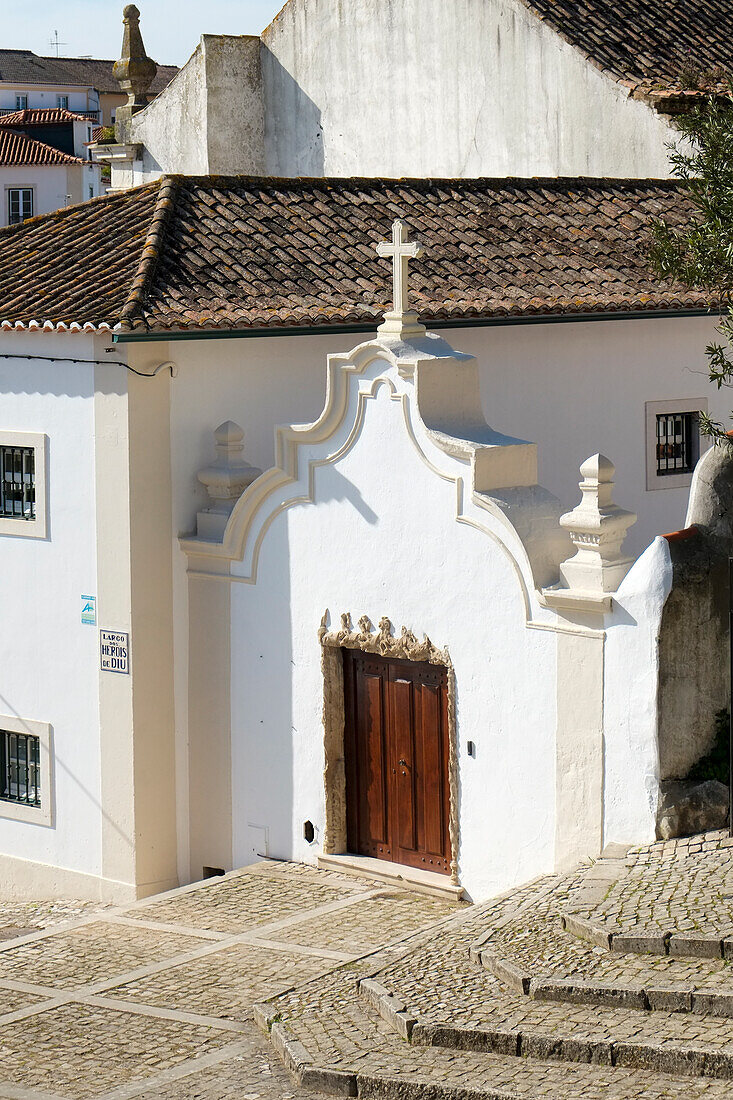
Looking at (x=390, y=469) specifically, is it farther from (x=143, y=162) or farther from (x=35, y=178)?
(x=35, y=178)

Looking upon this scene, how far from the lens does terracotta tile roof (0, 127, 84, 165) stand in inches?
1991

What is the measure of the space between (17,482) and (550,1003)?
26.8 feet

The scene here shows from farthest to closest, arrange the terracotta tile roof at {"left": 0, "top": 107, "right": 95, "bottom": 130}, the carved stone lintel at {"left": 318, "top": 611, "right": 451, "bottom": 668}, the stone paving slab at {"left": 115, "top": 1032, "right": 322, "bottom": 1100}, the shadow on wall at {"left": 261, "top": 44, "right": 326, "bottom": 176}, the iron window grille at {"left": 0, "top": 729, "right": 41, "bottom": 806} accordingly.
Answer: the terracotta tile roof at {"left": 0, "top": 107, "right": 95, "bottom": 130}
the shadow on wall at {"left": 261, "top": 44, "right": 326, "bottom": 176}
the iron window grille at {"left": 0, "top": 729, "right": 41, "bottom": 806}
the carved stone lintel at {"left": 318, "top": 611, "right": 451, "bottom": 668}
the stone paving slab at {"left": 115, "top": 1032, "right": 322, "bottom": 1100}

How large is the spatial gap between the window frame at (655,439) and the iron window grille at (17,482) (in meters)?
6.55

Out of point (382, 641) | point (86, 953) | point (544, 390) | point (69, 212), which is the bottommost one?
point (86, 953)

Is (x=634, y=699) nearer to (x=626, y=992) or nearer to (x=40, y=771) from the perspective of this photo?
(x=626, y=992)

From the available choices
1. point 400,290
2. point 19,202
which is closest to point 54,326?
point 400,290

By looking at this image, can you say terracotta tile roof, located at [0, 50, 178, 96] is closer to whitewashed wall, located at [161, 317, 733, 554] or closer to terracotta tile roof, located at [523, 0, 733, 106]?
terracotta tile roof, located at [523, 0, 733, 106]

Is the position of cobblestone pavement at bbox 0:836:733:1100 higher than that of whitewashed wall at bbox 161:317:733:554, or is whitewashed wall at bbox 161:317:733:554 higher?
whitewashed wall at bbox 161:317:733:554

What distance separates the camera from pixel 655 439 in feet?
56.8

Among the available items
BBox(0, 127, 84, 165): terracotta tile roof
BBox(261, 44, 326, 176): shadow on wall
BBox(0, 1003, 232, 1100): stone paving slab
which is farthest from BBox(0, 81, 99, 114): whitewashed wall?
BBox(0, 1003, 232, 1100): stone paving slab

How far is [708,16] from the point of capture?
72.8 ft

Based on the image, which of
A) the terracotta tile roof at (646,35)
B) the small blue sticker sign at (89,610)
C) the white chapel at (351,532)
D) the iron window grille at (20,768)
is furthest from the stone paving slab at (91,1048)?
the terracotta tile roof at (646,35)

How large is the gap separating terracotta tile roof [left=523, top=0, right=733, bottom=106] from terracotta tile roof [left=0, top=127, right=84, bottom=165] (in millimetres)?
31844
